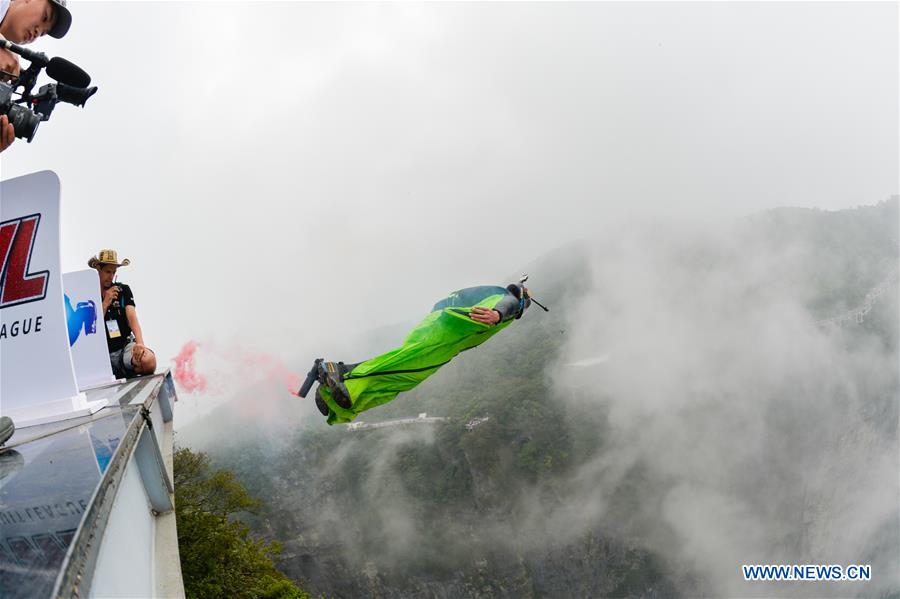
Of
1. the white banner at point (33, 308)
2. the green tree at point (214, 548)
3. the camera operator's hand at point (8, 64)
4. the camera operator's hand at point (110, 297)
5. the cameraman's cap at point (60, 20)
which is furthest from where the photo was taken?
the green tree at point (214, 548)

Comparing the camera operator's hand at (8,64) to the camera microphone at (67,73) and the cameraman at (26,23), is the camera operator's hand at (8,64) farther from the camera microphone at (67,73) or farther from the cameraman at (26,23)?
the camera microphone at (67,73)

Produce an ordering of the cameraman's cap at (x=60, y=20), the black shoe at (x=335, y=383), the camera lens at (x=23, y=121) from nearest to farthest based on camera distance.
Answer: the camera lens at (x=23, y=121)
the cameraman's cap at (x=60, y=20)
the black shoe at (x=335, y=383)

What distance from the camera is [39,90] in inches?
184

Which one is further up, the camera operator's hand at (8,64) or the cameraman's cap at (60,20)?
the cameraman's cap at (60,20)

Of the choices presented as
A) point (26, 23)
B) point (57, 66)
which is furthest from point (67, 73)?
point (26, 23)

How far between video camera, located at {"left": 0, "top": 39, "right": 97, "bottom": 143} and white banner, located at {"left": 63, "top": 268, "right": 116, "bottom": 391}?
152 inches

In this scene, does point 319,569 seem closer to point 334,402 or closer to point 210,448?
point 210,448

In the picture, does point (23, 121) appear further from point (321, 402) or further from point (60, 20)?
point (321, 402)

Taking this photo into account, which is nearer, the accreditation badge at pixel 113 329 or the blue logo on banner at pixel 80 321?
the blue logo on banner at pixel 80 321

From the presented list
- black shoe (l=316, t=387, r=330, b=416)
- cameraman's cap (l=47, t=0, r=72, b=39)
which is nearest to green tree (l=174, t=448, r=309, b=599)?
black shoe (l=316, t=387, r=330, b=416)

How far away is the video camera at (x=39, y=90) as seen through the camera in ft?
13.9

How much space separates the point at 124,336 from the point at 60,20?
467 cm

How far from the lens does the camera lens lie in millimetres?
4203

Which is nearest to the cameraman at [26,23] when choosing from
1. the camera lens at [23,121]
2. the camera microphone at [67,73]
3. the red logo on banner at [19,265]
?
the camera lens at [23,121]
